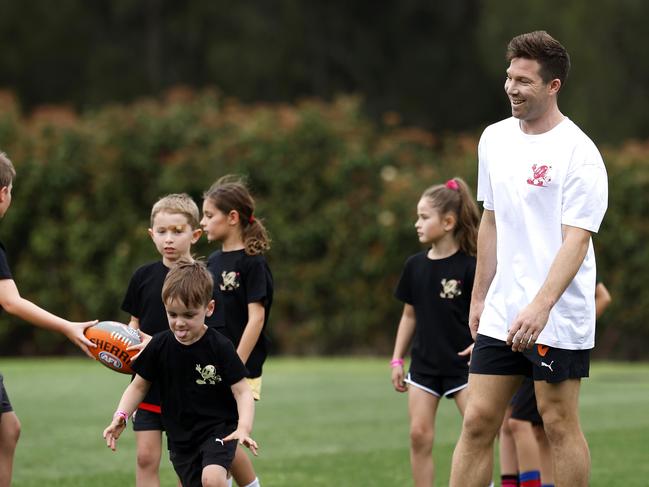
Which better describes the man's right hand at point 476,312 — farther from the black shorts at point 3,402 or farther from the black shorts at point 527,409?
the black shorts at point 3,402

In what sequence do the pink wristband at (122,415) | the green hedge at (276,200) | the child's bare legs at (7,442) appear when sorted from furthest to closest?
1. the green hedge at (276,200)
2. the child's bare legs at (7,442)
3. the pink wristband at (122,415)

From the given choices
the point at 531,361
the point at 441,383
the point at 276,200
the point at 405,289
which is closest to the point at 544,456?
the point at 441,383

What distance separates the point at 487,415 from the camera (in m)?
5.28

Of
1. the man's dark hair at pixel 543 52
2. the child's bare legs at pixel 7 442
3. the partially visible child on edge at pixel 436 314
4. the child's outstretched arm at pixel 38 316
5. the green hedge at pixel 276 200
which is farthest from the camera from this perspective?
the green hedge at pixel 276 200

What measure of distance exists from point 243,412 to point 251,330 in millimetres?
1261

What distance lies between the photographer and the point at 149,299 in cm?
642

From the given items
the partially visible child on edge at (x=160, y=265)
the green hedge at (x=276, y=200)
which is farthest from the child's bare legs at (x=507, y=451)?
the green hedge at (x=276, y=200)

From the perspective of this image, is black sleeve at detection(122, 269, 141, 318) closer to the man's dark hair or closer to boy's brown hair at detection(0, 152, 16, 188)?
boy's brown hair at detection(0, 152, 16, 188)

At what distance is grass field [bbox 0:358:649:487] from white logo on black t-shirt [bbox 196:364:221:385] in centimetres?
235

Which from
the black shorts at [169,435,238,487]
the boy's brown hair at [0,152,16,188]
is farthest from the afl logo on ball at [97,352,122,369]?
the boy's brown hair at [0,152,16,188]

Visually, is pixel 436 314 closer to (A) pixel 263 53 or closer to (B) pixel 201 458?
(B) pixel 201 458

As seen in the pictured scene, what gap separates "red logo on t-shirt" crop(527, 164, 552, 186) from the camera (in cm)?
511

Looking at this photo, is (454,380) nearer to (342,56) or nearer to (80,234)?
(80,234)

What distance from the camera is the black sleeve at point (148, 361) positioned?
218 inches
